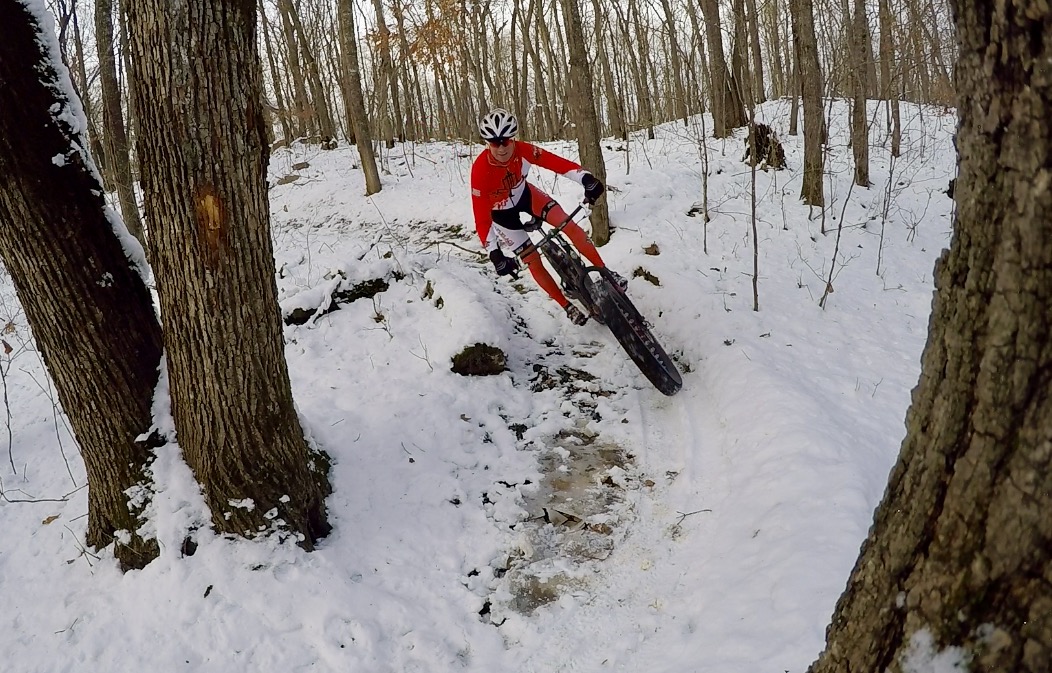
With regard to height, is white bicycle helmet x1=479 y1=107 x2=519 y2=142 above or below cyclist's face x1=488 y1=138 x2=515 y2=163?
above

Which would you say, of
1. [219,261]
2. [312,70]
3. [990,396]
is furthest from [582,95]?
[312,70]

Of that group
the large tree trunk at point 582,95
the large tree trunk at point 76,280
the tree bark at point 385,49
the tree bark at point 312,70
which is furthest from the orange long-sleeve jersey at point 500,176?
the tree bark at point 312,70

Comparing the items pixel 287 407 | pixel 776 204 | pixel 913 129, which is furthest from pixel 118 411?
pixel 913 129

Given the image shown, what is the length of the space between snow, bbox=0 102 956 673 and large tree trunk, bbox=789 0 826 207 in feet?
3.50

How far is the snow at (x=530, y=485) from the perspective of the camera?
119 inches

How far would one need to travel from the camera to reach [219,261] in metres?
3.01

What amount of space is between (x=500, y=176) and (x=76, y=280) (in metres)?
3.42

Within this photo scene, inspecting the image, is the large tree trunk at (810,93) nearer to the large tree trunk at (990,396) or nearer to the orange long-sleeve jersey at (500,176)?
the orange long-sleeve jersey at (500,176)

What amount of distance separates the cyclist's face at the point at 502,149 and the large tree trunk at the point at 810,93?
16.2 ft

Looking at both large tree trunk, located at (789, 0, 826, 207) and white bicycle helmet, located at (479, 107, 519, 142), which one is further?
large tree trunk, located at (789, 0, 826, 207)

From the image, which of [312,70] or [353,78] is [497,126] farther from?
[312,70]

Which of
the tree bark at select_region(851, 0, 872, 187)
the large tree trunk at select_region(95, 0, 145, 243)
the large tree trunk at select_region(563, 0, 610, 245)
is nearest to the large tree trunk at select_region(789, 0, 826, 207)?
the tree bark at select_region(851, 0, 872, 187)

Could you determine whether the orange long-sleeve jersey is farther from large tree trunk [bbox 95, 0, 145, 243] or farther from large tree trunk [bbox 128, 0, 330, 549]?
large tree trunk [bbox 95, 0, 145, 243]

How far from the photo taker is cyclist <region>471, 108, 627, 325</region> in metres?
5.39
